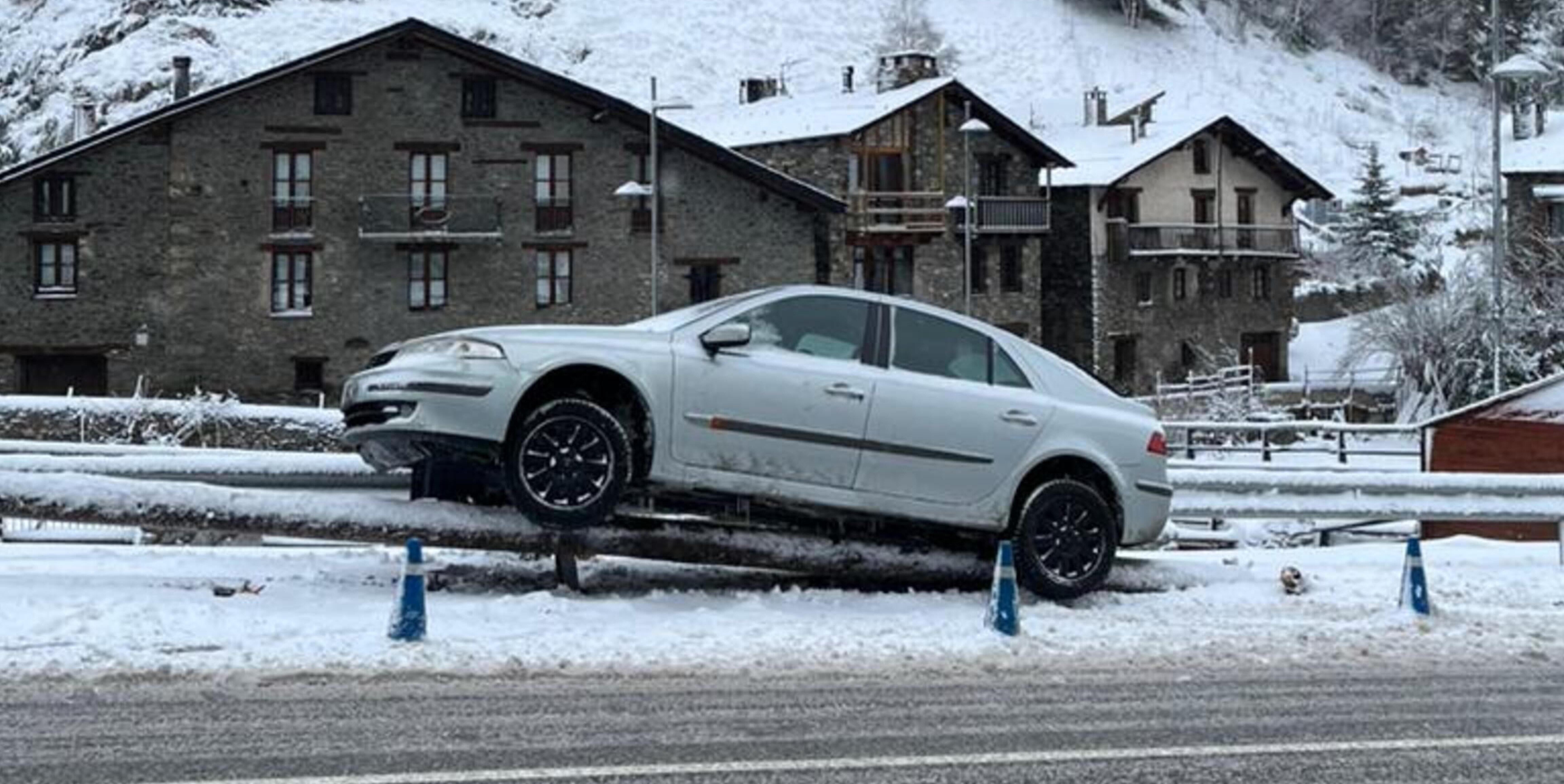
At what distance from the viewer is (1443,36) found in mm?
115125

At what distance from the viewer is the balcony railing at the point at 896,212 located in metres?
50.0

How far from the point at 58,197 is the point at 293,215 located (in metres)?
5.93

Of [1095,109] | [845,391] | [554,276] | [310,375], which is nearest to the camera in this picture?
[845,391]

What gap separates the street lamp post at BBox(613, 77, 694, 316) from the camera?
37219 millimetres

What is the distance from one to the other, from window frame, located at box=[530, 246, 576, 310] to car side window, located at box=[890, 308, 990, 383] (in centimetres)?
3535

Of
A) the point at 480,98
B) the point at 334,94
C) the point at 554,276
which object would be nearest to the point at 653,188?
the point at 554,276

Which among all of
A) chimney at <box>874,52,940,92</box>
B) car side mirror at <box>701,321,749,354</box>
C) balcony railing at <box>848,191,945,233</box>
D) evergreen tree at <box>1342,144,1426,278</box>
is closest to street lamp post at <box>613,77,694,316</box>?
balcony railing at <box>848,191,945,233</box>

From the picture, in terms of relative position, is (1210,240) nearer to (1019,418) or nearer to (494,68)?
(494,68)

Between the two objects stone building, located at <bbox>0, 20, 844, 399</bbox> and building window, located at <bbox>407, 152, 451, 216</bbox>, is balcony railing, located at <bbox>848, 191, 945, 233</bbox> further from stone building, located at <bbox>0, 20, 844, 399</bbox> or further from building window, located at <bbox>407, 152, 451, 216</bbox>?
building window, located at <bbox>407, 152, 451, 216</bbox>

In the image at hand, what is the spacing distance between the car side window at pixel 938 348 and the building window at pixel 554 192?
1388 inches

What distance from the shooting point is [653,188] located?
3944cm

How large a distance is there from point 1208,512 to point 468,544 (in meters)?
6.22

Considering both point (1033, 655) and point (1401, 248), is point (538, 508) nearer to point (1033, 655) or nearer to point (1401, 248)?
point (1033, 655)

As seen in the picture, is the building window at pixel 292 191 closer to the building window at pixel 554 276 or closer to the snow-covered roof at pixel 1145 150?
the building window at pixel 554 276
